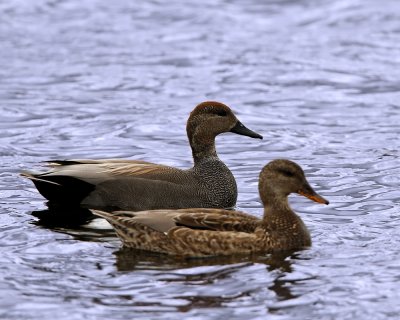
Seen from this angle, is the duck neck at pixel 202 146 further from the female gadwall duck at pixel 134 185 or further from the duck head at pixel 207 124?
the female gadwall duck at pixel 134 185

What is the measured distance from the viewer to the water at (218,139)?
31.0 ft

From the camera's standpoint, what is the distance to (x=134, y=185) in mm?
12375

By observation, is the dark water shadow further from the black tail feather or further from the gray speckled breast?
the gray speckled breast

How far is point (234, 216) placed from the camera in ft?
35.4

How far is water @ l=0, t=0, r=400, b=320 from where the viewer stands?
9461mm

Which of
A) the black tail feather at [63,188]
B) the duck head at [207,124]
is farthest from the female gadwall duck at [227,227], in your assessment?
the duck head at [207,124]

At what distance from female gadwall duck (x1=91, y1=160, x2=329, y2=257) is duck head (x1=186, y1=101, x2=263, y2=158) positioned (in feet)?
7.07

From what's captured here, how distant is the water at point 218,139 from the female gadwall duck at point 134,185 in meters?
0.36

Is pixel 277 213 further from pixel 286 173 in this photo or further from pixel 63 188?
pixel 63 188

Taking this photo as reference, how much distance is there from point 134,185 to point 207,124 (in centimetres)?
117

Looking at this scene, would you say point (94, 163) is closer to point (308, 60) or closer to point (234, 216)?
point (234, 216)

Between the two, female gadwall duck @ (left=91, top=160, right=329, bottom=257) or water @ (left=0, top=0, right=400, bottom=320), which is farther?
female gadwall duck @ (left=91, top=160, right=329, bottom=257)

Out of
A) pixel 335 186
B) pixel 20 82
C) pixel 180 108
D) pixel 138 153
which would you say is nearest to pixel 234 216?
pixel 335 186

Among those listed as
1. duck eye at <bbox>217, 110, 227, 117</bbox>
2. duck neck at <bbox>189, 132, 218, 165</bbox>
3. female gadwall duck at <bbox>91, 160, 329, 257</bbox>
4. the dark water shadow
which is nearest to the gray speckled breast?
duck neck at <bbox>189, 132, 218, 165</bbox>
